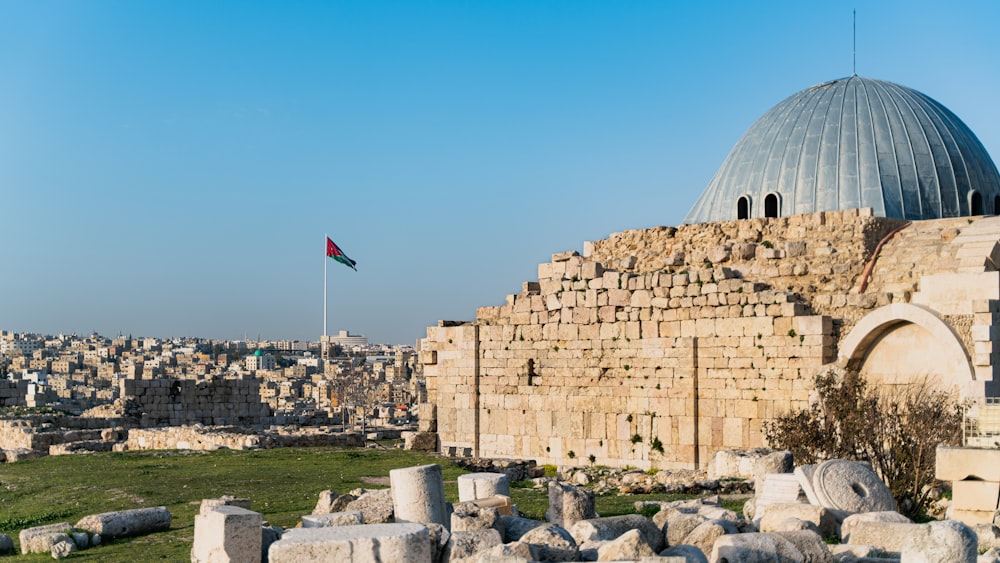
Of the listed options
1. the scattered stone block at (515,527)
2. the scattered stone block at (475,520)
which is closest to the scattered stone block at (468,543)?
the scattered stone block at (475,520)

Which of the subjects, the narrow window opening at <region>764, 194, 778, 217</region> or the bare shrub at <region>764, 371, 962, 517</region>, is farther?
the narrow window opening at <region>764, 194, 778, 217</region>

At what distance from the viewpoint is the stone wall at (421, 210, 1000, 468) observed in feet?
54.3

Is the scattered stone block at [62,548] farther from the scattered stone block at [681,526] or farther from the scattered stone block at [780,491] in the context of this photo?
the scattered stone block at [780,491]

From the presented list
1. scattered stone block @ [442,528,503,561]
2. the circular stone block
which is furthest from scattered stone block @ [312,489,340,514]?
the circular stone block

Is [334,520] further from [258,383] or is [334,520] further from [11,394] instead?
[11,394]

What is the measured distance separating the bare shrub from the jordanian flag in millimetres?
30339

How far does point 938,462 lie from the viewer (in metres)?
11.1

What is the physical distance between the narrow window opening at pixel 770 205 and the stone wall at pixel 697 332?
6.27 feet

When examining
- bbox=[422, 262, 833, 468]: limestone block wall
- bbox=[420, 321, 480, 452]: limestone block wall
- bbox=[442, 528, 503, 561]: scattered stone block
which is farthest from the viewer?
bbox=[420, 321, 480, 452]: limestone block wall

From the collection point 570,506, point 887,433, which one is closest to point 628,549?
point 570,506

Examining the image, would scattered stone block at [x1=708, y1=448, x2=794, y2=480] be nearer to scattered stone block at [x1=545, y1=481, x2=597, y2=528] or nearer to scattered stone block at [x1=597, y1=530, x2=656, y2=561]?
scattered stone block at [x1=545, y1=481, x2=597, y2=528]

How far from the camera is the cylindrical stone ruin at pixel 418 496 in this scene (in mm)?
9672

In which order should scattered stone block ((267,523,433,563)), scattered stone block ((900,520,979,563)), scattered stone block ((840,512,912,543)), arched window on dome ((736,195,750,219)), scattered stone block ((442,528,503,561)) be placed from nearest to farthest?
scattered stone block ((900,520,979,563)) < scattered stone block ((267,523,433,563)) < scattered stone block ((442,528,503,561)) < scattered stone block ((840,512,912,543)) < arched window on dome ((736,195,750,219))

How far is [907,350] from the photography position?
1634 centimetres
